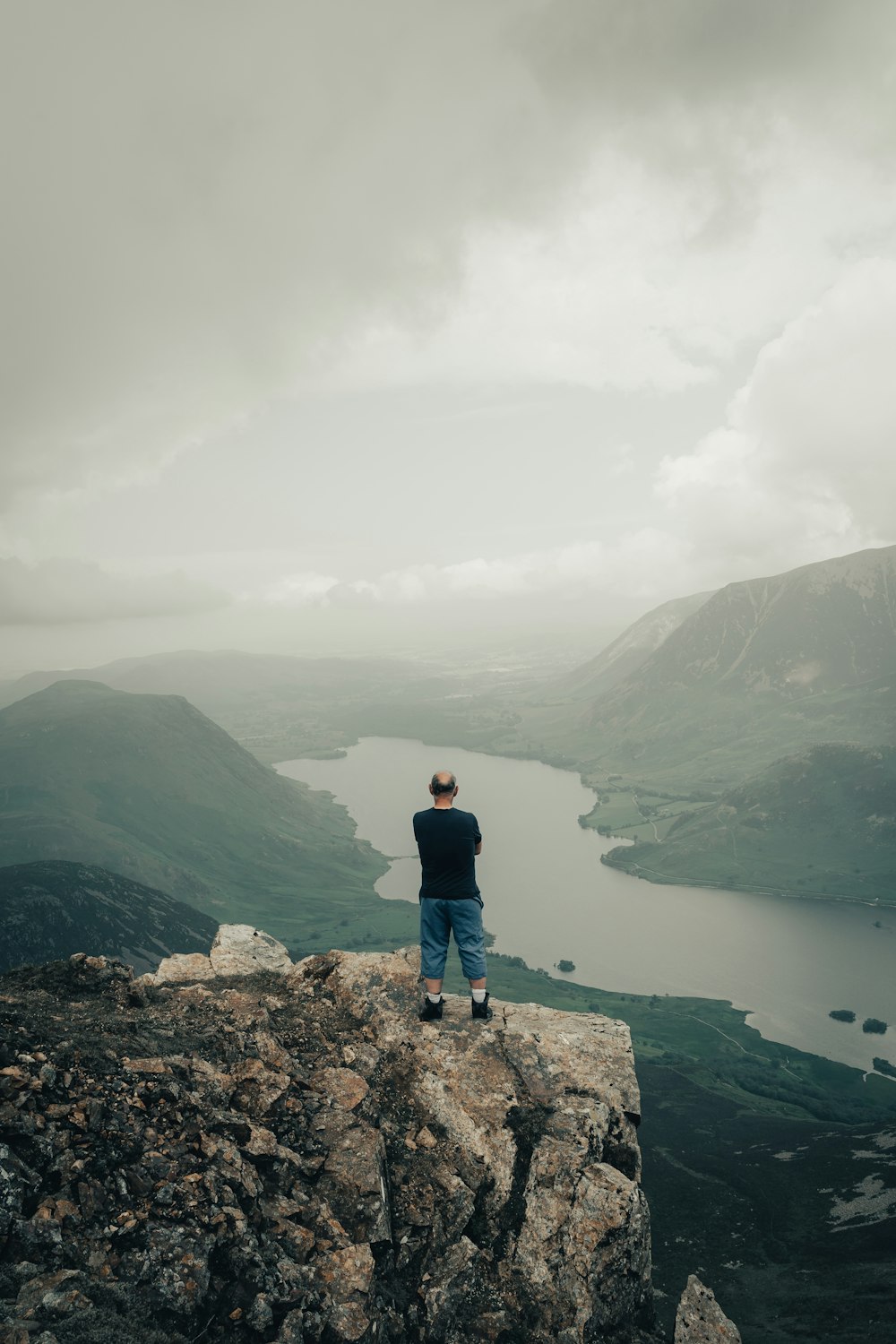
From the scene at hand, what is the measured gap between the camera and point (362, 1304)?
311 inches

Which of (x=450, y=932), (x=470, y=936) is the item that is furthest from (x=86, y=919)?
(x=470, y=936)

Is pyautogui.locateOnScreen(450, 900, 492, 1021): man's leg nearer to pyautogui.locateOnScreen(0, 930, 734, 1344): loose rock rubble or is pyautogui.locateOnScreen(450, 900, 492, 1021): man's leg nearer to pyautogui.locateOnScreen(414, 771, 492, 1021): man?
pyautogui.locateOnScreen(414, 771, 492, 1021): man

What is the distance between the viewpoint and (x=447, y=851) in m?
11.0

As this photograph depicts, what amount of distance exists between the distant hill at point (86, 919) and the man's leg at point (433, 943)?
14253cm

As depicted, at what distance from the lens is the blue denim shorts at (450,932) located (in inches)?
439

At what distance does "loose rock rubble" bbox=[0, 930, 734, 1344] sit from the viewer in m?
7.10

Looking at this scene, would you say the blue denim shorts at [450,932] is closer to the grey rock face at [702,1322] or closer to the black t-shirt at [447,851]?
the black t-shirt at [447,851]

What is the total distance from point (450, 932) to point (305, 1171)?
401 cm

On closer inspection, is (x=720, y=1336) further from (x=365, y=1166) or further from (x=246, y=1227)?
(x=246, y=1227)

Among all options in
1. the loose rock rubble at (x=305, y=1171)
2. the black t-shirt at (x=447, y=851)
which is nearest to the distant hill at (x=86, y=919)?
the loose rock rubble at (x=305, y=1171)

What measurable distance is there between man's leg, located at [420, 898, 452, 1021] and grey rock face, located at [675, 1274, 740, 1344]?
18.8 ft

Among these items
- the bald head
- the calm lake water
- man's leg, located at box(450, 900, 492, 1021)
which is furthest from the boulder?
the calm lake water

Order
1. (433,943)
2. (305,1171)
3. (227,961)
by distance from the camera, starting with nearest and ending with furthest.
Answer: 1. (305,1171)
2. (433,943)
3. (227,961)

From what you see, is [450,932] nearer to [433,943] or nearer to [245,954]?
[433,943]
